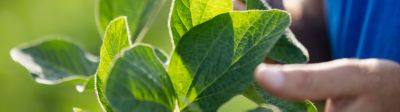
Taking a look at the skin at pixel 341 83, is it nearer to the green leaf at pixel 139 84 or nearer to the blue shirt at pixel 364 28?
the green leaf at pixel 139 84

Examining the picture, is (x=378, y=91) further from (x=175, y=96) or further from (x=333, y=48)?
(x=333, y=48)

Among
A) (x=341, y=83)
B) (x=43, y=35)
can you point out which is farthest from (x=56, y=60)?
(x=43, y=35)

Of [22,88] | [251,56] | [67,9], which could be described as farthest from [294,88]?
[67,9]

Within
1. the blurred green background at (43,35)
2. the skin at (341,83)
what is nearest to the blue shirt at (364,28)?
the skin at (341,83)

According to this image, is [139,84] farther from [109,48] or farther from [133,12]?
[133,12]

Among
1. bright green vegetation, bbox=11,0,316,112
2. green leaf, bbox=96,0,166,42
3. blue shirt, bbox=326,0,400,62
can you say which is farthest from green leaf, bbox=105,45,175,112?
blue shirt, bbox=326,0,400,62

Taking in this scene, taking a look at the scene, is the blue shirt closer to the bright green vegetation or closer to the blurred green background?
the bright green vegetation
